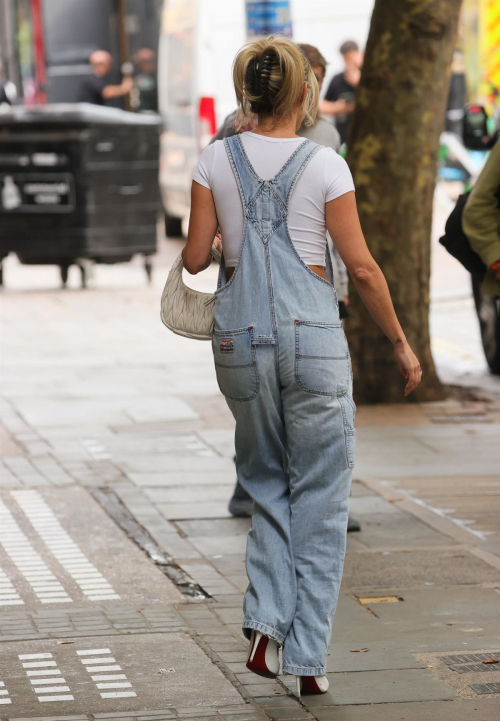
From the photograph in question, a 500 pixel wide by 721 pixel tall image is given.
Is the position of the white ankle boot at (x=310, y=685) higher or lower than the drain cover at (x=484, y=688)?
higher

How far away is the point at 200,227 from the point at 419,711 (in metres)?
1.42

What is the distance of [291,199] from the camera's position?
12.5 ft

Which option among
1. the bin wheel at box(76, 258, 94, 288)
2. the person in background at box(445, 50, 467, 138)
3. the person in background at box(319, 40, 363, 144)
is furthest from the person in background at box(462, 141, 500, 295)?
the person in background at box(445, 50, 467, 138)

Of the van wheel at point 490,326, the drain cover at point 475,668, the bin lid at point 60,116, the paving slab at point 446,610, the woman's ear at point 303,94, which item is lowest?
the van wheel at point 490,326

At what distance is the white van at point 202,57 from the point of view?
16.0 metres

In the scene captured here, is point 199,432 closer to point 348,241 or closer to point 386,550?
point 386,550

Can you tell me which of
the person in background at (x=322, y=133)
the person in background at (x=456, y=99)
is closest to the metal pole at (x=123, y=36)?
the person in background at (x=456, y=99)

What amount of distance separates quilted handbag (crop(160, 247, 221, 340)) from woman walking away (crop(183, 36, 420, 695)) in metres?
0.07

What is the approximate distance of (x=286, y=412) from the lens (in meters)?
3.88

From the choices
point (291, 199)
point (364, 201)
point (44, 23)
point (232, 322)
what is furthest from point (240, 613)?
point (44, 23)

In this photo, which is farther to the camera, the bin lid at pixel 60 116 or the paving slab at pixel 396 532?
the bin lid at pixel 60 116

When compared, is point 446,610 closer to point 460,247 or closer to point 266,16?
point 460,247

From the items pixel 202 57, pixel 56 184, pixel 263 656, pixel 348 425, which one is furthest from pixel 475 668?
pixel 202 57

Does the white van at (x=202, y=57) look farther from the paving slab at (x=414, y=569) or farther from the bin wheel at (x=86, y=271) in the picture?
the paving slab at (x=414, y=569)
